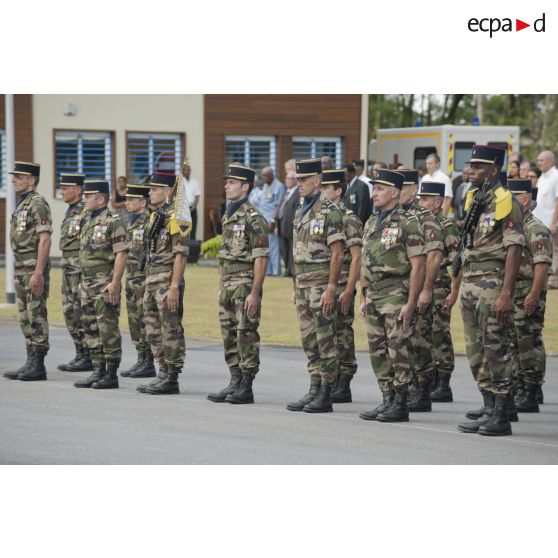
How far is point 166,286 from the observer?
11656 mm

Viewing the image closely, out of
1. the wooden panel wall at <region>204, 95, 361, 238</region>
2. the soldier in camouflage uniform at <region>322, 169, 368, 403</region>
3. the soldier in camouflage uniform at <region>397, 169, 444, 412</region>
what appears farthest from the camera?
the wooden panel wall at <region>204, 95, 361, 238</region>

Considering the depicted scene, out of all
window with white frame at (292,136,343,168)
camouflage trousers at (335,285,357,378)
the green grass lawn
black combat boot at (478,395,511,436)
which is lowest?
the green grass lawn

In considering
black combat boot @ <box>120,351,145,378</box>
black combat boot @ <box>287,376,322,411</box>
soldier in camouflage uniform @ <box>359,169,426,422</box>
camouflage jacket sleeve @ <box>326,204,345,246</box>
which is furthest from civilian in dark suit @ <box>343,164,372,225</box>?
soldier in camouflage uniform @ <box>359,169,426,422</box>

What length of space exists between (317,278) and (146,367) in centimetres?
294

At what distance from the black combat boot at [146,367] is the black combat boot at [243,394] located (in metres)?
1.98

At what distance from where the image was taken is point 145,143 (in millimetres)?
29891

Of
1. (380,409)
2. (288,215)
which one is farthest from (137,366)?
(288,215)

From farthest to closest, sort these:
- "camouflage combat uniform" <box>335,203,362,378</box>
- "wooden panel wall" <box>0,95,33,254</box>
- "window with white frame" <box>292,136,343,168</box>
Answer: "window with white frame" <box>292,136,343,168</box>, "wooden panel wall" <box>0,95,33,254</box>, "camouflage combat uniform" <box>335,203,362,378</box>

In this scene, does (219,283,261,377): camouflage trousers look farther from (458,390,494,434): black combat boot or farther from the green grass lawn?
the green grass lawn

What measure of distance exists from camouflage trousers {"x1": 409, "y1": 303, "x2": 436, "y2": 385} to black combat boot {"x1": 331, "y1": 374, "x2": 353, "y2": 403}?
739 millimetres

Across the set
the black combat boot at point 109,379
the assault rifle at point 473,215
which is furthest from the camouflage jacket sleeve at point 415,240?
the black combat boot at point 109,379

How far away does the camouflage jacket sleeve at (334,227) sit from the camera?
416 inches

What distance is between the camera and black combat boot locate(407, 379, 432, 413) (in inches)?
428

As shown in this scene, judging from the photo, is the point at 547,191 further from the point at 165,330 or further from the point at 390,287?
the point at 390,287
